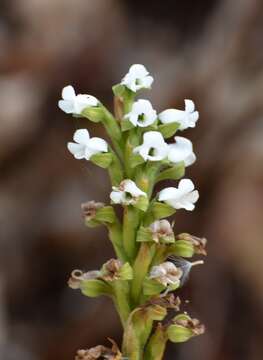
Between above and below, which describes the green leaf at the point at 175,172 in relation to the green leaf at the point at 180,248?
above

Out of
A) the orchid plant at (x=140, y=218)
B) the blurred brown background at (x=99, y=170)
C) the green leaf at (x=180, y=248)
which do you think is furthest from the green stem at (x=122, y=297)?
the blurred brown background at (x=99, y=170)

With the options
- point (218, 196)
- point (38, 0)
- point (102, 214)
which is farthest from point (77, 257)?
point (102, 214)

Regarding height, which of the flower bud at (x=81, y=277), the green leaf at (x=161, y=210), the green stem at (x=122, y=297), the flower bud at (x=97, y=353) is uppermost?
the green leaf at (x=161, y=210)

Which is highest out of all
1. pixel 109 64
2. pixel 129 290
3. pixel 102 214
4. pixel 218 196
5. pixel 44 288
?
pixel 109 64

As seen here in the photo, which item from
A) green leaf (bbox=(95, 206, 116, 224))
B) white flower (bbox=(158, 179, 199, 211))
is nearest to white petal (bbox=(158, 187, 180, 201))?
white flower (bbox=(158, 179, 199, 211))

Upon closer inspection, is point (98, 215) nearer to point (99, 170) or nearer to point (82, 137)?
point (82, 137)

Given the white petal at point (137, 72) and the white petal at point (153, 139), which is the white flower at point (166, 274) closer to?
the white petal at point (153, 139)

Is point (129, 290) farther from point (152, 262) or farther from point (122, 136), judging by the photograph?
point (122, 136)
